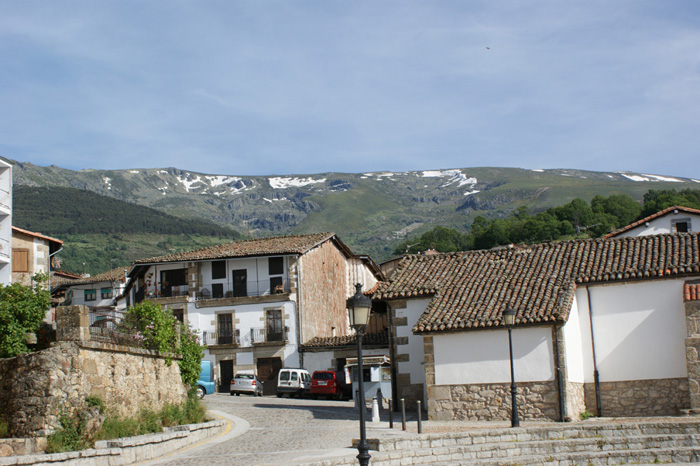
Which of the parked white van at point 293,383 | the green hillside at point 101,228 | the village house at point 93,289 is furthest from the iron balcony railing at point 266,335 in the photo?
the green hillside at point 101,228

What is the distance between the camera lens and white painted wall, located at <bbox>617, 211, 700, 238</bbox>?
47.5 m

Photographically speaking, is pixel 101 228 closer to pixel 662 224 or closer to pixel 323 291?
pixel 323 291

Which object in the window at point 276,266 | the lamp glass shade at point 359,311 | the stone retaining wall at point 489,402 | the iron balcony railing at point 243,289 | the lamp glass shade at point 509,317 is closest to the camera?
the lamp glass shade at point 359,311

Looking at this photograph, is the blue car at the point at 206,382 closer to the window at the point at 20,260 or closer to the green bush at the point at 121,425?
the window at the point at 20,260

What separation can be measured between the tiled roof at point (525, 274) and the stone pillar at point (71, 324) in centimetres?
1129

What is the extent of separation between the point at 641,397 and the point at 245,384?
2241 cm

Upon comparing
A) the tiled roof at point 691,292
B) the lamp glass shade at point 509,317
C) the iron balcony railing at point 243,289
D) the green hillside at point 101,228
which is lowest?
the lamp glass shade at point 509,317

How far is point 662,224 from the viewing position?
4834 centimetres

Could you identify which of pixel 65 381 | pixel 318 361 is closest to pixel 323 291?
pixel 318 361

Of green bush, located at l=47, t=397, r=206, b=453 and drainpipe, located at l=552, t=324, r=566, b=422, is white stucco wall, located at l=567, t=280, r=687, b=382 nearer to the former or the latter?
drainpipe, located at l=552, t=324, r=566, b=422

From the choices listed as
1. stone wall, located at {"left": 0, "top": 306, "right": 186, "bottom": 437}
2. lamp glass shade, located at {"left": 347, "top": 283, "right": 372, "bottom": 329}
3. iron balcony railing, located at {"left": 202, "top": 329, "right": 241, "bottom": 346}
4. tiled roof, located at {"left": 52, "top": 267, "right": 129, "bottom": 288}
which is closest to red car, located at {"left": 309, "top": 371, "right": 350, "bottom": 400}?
iron balcony railing, located at {"left": 202, "top": 329, "right": 241, "bottom": 346}

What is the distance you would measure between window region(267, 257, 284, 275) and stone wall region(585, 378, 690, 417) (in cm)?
2536

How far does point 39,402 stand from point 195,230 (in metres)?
157

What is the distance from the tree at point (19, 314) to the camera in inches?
754
